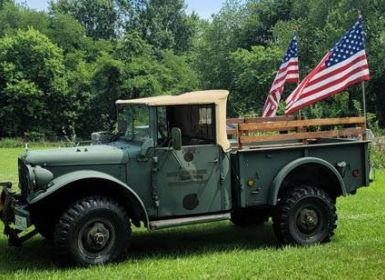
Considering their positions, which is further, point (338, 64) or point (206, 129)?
point (338, 64)

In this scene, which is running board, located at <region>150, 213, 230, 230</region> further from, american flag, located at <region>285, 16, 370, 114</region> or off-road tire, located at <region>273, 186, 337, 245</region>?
american flag, located at <region>285, 16, 370, 114</region>

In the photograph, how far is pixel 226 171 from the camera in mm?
8031

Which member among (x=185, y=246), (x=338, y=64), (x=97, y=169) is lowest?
(x=185, y=246)

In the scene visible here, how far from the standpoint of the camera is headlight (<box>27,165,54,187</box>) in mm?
7125

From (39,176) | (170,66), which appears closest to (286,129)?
(39,176)

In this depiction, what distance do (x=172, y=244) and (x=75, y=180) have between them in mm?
2183

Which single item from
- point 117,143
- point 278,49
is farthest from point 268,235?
point 278,49

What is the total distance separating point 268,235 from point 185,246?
1427 mm

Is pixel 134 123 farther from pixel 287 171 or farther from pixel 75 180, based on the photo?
pixel 287 171

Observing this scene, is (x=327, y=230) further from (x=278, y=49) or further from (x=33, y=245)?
(x=278, y=49)

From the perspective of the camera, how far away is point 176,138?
7469mm

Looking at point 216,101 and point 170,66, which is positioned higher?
point 170,66

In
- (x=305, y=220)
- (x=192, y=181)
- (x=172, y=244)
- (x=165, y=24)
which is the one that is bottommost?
(x=172, y=244)

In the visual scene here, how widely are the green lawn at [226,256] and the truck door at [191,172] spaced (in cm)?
64
